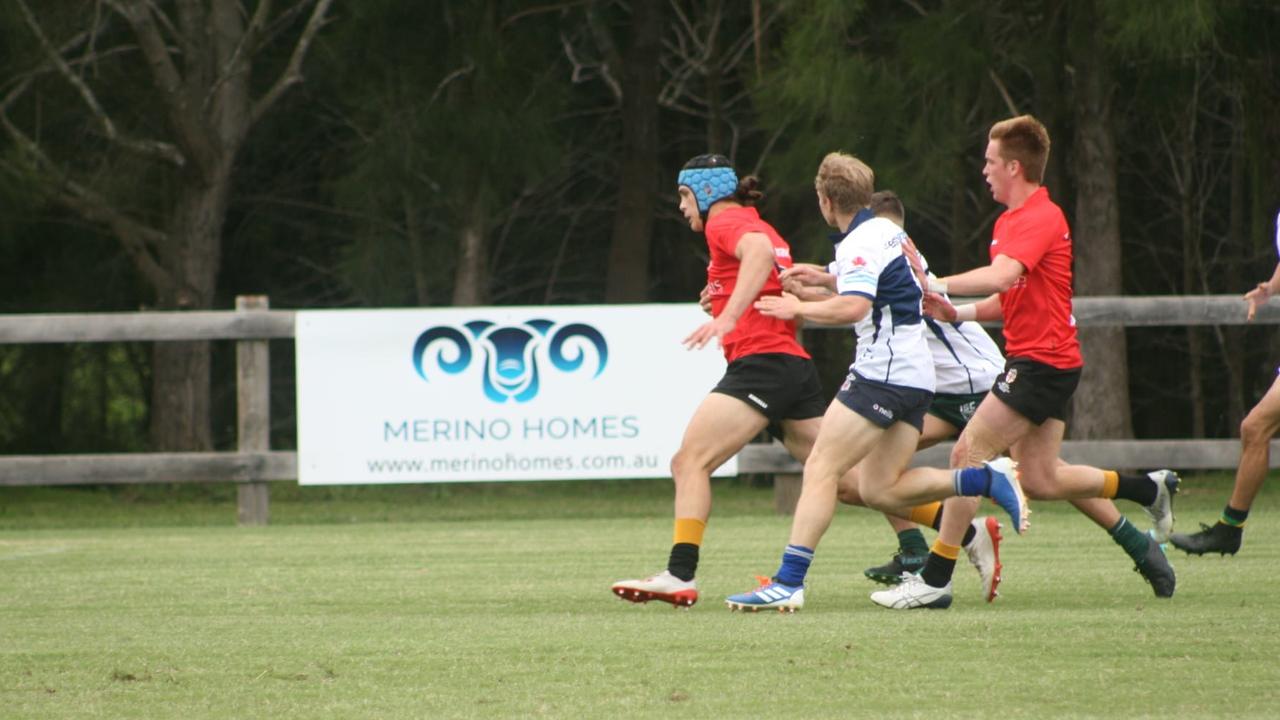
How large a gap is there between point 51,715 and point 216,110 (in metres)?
11.6

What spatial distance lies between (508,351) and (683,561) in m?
5.03

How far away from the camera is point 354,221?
54.7ft

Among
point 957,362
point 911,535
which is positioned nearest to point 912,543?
point 911,535

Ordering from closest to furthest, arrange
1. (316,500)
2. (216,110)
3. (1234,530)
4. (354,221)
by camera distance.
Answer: (1234,530) → (316,500) → (216,110) → (354,221)

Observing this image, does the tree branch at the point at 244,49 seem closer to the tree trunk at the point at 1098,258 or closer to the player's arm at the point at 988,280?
the tree trunk at the point at 1098,258

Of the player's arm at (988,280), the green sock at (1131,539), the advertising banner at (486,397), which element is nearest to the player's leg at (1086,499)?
the green sock at (1131,539)

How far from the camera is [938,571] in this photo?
6523 millimetres

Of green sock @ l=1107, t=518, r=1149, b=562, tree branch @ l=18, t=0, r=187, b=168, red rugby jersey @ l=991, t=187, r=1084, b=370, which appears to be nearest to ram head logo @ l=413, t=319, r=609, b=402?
tree branch @ l=18, t=0, r=187, b=168

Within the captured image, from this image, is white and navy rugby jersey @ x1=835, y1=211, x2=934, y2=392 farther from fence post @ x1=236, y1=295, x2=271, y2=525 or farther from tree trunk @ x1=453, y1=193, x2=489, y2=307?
tree trunk @ x1=453, y1=193, x2=489, y2=307

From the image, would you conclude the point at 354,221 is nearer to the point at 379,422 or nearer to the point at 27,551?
the point at 379,422

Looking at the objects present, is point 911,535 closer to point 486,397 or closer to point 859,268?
point 859,268

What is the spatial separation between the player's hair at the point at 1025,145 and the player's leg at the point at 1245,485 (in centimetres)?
189

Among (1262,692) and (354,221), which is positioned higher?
(354,221)

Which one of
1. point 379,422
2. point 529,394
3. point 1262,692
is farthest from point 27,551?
point 1262,692
